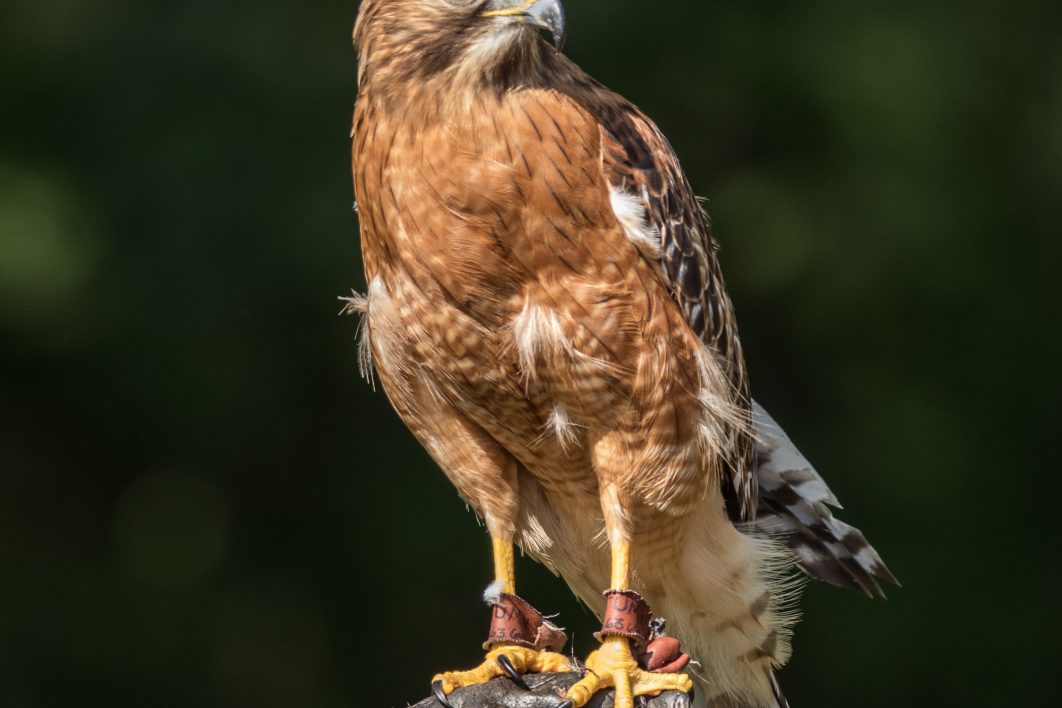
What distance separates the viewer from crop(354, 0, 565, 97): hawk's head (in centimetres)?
273

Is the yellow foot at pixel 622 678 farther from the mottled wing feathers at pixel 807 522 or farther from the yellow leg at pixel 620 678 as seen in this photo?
the mottled wing feathers at pixel 807 522

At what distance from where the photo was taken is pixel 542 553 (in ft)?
11.2

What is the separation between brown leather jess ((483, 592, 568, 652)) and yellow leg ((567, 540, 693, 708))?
7.5 inches

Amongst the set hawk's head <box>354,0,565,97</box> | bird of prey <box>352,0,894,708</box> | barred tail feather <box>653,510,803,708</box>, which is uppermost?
hawk's head <box>354,0,565,97</box>

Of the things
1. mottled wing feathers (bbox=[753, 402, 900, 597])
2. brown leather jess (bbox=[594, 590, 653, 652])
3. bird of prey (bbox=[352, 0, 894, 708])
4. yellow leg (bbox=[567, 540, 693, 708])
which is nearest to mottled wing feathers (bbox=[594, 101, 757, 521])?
bird of prey (bbox=[352, 0, 894, 708])

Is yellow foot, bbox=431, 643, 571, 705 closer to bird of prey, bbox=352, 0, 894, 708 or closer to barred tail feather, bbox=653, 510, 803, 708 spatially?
bird of prey, bbox=352, 0, 894, 708

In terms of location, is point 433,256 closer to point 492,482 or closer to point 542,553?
point 492,482

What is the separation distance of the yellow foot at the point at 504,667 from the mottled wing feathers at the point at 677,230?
0.67 metres

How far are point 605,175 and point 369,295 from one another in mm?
601

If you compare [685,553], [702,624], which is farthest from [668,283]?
[702,624]

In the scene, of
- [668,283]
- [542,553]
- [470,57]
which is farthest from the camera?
[542,553]

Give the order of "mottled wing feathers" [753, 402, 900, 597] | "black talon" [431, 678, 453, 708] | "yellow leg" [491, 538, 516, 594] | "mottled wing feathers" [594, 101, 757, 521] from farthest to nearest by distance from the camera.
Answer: "mottled wing feathers" [753, 402, 900, 597] → "yellow leg" [491, 538, 516, 594] → "mottled wing feathers" [594, 101, 757, 521] → "black talon" [431, 678, 453, 708]

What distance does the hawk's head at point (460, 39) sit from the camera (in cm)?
273

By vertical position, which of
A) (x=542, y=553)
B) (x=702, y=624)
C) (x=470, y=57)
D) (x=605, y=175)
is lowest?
(x=702, y=624)
